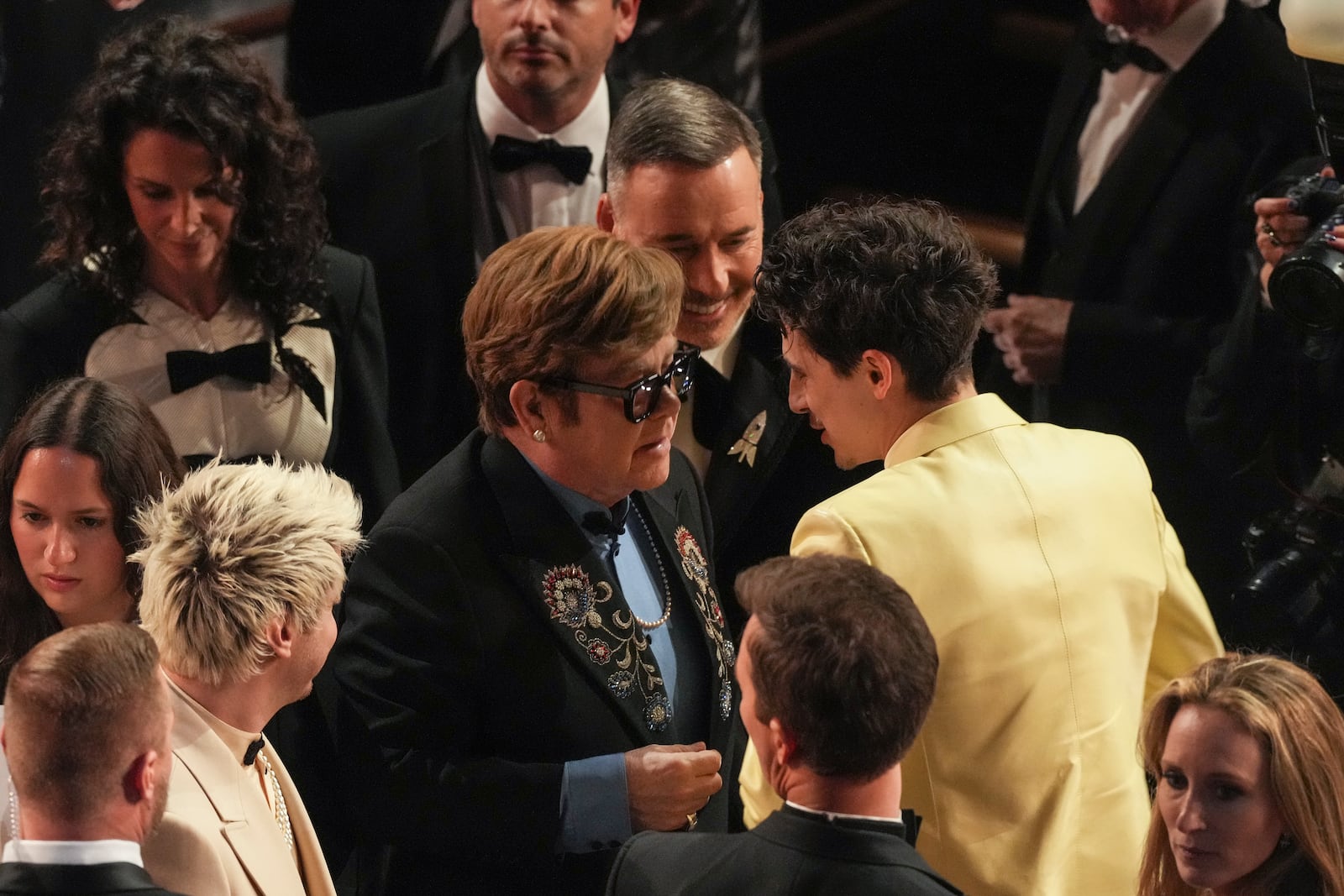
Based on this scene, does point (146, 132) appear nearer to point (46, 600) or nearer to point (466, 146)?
point (466, 146)

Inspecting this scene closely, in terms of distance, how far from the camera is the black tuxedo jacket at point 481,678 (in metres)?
2.95

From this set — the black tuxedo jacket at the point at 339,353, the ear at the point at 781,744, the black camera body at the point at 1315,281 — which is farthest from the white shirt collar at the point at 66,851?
the black camera body at the point at 1315,281

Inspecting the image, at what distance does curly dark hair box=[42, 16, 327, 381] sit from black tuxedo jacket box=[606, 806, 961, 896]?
227 cm

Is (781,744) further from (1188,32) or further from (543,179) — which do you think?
(1188,32)

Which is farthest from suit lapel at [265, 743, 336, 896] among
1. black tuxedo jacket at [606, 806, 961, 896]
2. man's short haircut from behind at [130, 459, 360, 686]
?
black tuxedo jacket at [606, 806, 961, 896]

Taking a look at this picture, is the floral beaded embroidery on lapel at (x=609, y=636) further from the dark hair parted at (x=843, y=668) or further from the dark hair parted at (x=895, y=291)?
the dark hair parted at (x=843, y=668)

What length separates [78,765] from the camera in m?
2.18

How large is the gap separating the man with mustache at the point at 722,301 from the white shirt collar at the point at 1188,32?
3.93 ft

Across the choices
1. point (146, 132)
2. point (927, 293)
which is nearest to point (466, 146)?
point (146, 132)

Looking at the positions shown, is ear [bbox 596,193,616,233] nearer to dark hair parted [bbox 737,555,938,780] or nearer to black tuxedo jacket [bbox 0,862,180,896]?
dark hair parted [bbox 737,555,938,780]

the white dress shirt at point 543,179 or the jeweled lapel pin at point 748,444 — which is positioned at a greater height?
the white dress shirt at point 543,179

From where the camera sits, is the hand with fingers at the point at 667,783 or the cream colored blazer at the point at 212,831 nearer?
the cream colored blazer at the point at 212,831

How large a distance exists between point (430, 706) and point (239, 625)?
400mm

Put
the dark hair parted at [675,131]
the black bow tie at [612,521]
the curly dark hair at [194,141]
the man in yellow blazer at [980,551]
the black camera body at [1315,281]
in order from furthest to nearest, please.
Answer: the curly dark hair at [194,141] < the dark hair parted at [675,131] < the black camera body at [1315,281] < the black bow tie at [612,521] < the man in yellow blazer at [980,551]
